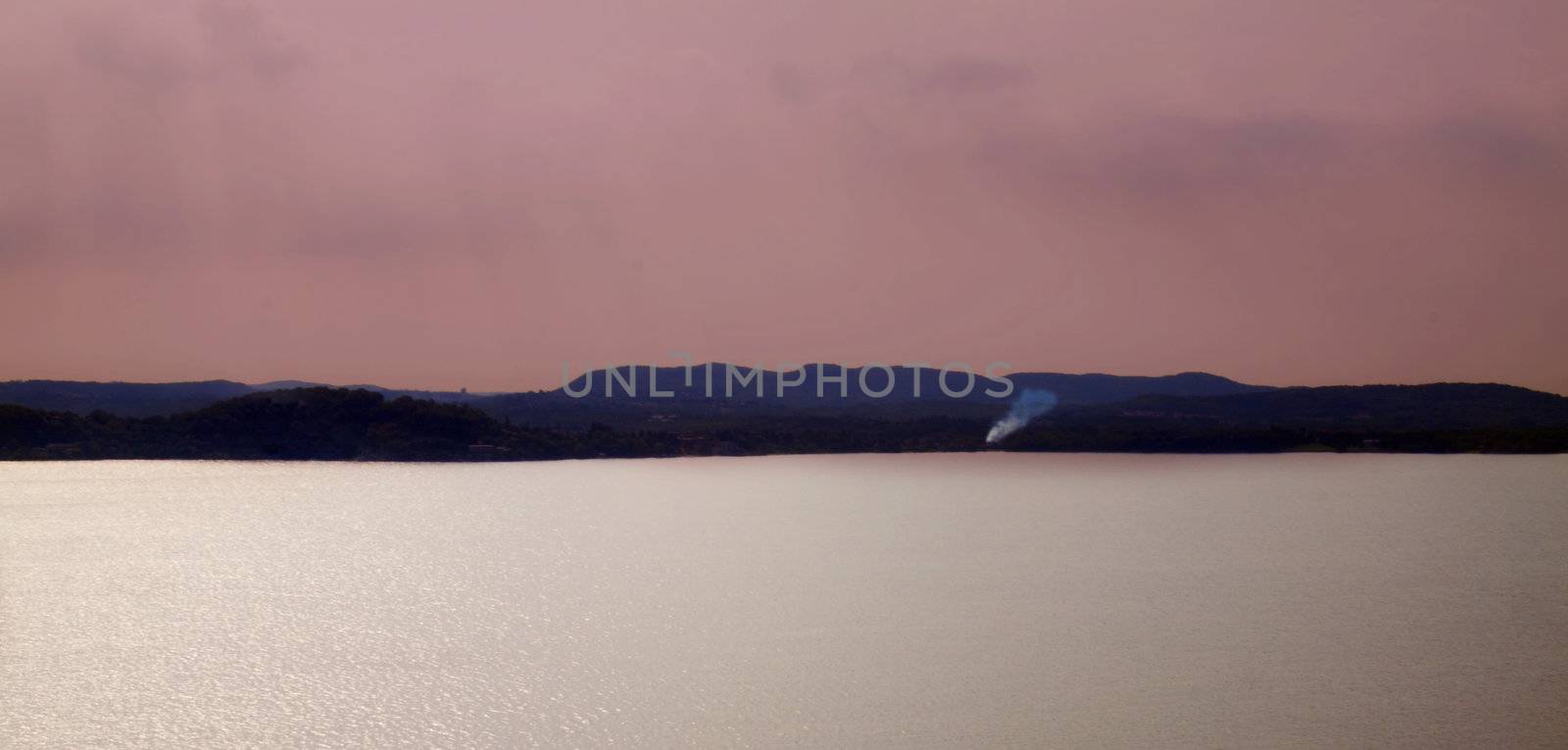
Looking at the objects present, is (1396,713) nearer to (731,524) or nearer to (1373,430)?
(731,524)

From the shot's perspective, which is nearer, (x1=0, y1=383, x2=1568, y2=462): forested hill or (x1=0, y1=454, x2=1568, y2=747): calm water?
(x1=0, y1=454, x2=1568, y2=747): calm water

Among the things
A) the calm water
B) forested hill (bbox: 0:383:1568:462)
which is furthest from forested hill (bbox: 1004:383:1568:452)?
the calm water

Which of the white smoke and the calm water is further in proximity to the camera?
the white smoke

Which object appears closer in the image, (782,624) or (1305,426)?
(782,624)

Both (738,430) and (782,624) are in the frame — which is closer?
(782,624)

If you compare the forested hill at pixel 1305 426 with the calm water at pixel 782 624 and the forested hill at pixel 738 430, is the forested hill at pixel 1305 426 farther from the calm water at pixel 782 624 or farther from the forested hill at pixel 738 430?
the calm water at pixel 782 624

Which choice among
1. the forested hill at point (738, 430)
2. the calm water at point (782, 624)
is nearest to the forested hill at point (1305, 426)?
the forested hill at point (738, 430)

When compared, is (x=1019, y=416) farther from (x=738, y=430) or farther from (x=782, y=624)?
(x=782, y=624)

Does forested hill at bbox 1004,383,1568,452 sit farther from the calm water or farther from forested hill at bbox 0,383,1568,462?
the calm water

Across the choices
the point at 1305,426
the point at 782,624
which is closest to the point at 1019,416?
the point at 1305,426
